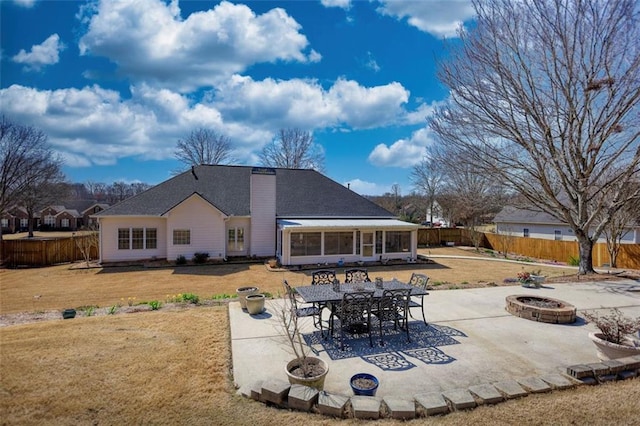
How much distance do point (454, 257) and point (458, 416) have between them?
23.5 metres

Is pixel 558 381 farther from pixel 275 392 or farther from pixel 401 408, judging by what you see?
pixel 275 392

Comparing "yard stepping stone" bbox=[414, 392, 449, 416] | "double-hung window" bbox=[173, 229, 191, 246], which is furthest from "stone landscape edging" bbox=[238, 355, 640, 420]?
"double-hung window" bbox=[173, 229, 191, 246]

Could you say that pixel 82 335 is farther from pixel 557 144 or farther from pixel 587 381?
pixel 557 144

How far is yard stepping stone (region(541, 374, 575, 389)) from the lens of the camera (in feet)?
17.1

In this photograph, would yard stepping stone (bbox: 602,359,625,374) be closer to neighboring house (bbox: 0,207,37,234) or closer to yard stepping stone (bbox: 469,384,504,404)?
yard stepping stone (bbox: 469,384,504,404)

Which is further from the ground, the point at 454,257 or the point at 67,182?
the point at 67,182

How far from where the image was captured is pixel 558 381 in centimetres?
531

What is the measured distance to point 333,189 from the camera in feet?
92.3

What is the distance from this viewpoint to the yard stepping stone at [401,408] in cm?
441

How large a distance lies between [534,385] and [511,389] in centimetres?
49

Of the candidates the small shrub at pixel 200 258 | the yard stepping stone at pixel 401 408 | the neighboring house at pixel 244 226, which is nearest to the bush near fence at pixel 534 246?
the neighboring house at pixel 244 226

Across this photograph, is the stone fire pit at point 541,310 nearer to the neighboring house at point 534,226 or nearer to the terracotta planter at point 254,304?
the terracotta planter at point 254,304

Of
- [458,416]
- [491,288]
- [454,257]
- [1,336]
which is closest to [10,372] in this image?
[1,336]

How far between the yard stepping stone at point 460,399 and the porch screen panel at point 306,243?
1633cm
